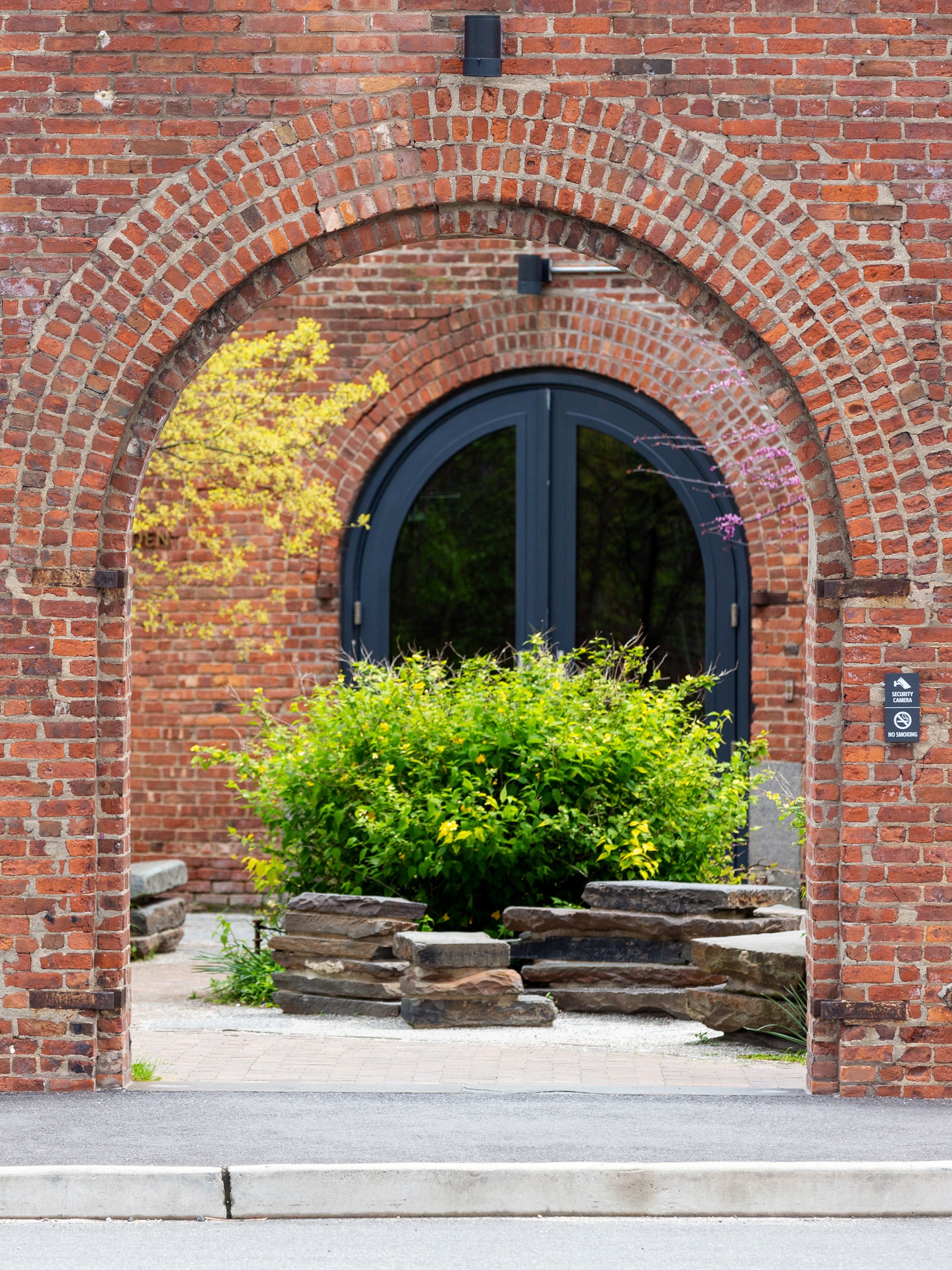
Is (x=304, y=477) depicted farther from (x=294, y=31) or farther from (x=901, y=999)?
(x=901, y=999)

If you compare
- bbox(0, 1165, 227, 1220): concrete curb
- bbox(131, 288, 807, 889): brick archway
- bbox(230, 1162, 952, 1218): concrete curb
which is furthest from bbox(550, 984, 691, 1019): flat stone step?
bbox(131, 288, 807, 889): brick archway

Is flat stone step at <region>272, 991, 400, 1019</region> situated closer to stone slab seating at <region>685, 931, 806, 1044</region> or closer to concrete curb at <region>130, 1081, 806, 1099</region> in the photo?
concrete curb at <region>130, 1081, 806, 1099</region>

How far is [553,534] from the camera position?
13.1 m

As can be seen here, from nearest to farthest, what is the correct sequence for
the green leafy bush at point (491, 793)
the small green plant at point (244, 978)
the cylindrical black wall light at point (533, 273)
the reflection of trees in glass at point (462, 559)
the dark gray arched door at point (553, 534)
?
the green leafy bush at point (491, 793), the small green plant at point (244, 978), the cylindrical black wall light at point (533, 273), the dark gray arched door at point (553, 534), the reflection of trees in glass at point (462, 559)

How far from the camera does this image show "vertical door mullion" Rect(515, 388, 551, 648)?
13.0 meters

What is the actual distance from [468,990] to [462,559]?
530 cm

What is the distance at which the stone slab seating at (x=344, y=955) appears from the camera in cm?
904

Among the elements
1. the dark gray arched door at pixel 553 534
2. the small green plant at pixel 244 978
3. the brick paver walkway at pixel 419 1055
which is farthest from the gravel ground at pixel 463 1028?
the dark gray arched door at pixel 553 534

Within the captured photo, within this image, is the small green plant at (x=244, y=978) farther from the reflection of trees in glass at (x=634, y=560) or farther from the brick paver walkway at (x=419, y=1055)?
the reflection of trees in glass at (x=634, y=560)

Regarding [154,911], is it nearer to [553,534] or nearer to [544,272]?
[553,534]

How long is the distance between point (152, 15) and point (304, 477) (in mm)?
6102

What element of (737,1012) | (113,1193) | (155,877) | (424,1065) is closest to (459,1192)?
(113,1193)

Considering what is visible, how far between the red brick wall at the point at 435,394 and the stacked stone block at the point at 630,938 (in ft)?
11.9

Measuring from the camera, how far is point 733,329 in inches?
288
